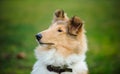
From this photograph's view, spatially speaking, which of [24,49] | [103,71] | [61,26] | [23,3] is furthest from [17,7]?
[61,26]

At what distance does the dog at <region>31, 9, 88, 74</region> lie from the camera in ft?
10.3

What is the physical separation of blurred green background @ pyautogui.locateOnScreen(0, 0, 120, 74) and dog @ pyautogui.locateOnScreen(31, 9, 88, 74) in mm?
1443

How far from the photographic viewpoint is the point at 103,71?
4.49m

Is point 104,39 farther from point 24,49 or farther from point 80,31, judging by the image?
point 80,31

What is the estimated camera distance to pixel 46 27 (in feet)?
17.0

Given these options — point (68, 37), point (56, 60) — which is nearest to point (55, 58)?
point (56, 60)

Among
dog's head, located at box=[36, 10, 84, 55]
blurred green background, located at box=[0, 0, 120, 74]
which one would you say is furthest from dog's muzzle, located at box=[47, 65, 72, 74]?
blurred green background, located at box=[0, 0, 120, 74]

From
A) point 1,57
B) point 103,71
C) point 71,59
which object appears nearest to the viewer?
point 71,59

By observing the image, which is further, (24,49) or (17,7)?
(17,7)

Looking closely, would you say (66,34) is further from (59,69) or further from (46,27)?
(46,27)

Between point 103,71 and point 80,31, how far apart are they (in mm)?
1390

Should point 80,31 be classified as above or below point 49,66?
above

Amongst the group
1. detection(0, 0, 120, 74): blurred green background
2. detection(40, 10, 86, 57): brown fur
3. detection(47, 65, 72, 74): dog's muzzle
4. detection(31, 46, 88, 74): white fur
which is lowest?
detection(0, 0, 120, 74): blurred green background

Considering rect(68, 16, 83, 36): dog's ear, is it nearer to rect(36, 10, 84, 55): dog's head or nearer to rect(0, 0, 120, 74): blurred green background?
rect(36, 10, 84, 55): dog's head
